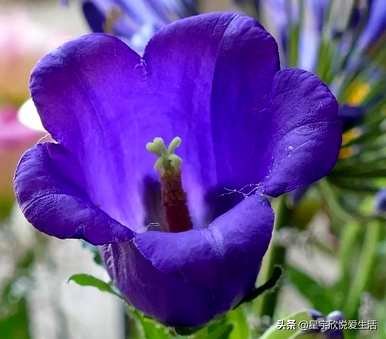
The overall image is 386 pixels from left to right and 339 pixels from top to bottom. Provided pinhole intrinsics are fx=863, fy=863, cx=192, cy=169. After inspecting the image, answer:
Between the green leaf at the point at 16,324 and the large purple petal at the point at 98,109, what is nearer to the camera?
the large purple petal at the point at 98,109

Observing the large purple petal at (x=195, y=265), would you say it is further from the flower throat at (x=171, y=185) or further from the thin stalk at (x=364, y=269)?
the thin stalk at (x=364, y=269)

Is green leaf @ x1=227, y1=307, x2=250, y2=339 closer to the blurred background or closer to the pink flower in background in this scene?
the blurred background

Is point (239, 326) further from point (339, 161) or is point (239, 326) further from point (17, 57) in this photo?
point (17, 57)

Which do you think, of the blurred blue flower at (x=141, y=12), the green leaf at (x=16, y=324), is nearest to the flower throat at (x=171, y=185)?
the blurred blue flower at (x=141, y=12)

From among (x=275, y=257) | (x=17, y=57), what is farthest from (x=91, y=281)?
(x=17, y=57)

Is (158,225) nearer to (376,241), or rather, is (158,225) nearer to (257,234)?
(257,234)

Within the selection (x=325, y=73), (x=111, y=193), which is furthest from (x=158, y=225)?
(x=325, y=73)

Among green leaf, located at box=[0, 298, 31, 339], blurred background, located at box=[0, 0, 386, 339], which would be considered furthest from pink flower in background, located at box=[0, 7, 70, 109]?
green leaf, located at box=[0, 298, 31, 339]
